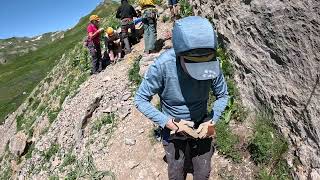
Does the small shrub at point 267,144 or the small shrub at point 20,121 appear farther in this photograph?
the small shrub at point 20,121

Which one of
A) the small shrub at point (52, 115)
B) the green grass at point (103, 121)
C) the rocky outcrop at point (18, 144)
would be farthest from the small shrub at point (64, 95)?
the green grass at point (103, 121)

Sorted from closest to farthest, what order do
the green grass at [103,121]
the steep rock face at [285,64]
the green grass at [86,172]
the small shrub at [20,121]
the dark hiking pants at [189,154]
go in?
1. the dark hiking pants at [189,154]
2. the steep rock face at [285,64]
3. the green grass at [86,172]
4. the green grass at [103,121]
5. the small shrub at [20,121]

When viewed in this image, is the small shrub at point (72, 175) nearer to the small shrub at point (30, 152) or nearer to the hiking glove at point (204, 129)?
the small shrub at point (30, 152)

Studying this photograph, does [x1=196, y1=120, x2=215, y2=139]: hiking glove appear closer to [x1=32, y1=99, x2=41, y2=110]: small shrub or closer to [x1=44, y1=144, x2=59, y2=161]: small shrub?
[x1=44, y1=144, x2=59, y2=161]: small shrub

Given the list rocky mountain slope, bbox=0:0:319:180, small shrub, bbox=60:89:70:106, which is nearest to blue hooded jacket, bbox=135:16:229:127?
rocky mountain slope, bbox=0:0:319:180

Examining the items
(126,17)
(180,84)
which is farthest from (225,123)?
(126,17)

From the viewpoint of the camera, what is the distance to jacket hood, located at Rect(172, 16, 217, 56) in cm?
507

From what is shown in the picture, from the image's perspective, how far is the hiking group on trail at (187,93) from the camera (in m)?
5.16

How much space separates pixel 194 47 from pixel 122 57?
1266 cm

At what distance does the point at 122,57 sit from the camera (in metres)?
17.6

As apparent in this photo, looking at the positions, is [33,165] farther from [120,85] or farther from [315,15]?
[315,15]

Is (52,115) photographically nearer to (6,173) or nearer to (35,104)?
(6,173)

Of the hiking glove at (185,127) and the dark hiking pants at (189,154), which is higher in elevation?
the hiking glove at (185,127)

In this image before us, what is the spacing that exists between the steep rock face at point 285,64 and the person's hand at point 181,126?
10.6 ft
